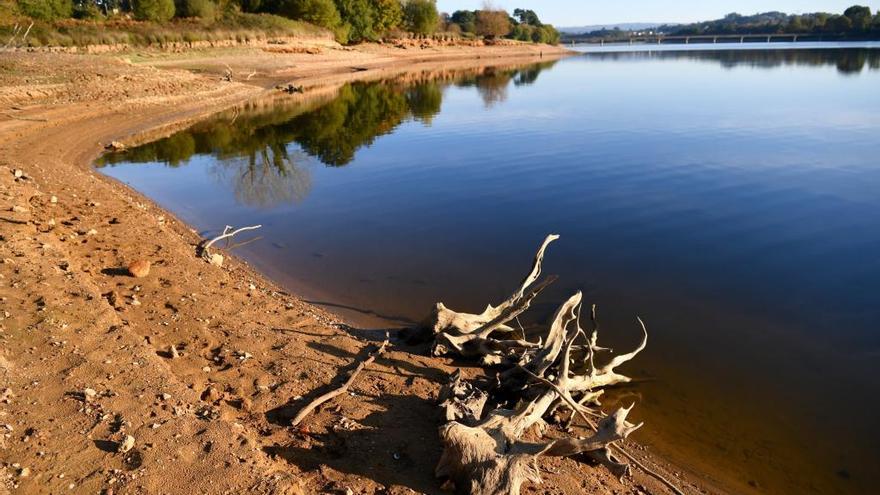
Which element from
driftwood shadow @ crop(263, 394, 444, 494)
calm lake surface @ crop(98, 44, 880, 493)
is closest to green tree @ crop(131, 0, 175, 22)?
calm lake surface @ crop(98, 44, 880, 493)

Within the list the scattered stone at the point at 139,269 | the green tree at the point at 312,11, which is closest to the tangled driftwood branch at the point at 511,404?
the scattered stone at the point at 139,269

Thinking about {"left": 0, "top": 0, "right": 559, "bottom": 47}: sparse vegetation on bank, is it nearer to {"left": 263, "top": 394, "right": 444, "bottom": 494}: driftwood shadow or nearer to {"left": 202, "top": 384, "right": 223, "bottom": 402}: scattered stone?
{"left": 202, "top": 384, "right": 223, "bottom": 402}: scattered stone

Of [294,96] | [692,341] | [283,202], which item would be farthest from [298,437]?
[294,96]

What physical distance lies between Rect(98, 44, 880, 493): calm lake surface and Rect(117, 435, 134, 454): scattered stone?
14.0 feet

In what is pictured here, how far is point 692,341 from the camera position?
26.2 ft

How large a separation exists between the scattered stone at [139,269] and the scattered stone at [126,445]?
450 centimetres

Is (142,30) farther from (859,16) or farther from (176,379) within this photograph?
(859,16)

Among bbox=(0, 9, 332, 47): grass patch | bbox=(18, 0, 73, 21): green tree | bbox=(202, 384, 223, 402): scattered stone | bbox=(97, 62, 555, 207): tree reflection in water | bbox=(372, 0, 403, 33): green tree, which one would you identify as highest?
bbox=(372, 0, 403, 33): green tree

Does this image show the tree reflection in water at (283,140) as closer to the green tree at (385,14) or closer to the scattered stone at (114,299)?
the scattered stone at (114,299)

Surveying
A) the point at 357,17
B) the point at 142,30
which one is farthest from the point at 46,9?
the point at 357,17

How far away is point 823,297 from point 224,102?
29399mm

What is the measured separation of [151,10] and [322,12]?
20.8 m

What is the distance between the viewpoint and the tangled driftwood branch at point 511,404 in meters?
4.41

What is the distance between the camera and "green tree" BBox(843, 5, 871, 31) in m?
124
